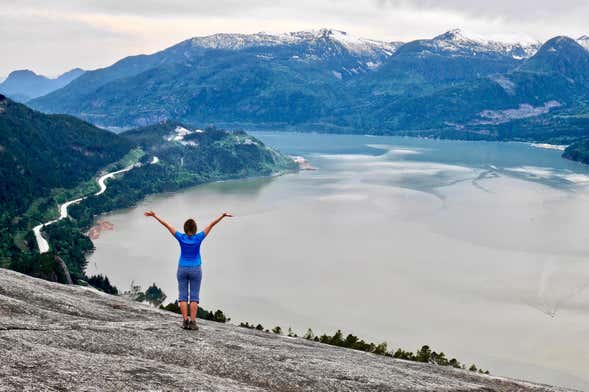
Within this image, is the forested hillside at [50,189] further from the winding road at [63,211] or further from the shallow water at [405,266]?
the shallow water at [405,266]

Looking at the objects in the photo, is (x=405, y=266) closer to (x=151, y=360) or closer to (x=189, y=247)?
(x=189, y=247)

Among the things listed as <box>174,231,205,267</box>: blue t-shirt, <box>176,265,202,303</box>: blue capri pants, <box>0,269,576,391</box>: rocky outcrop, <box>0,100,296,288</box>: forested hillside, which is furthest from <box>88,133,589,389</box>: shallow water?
<box>174,231,205,267</box>: blue t-shirt

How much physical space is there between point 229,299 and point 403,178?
12459 cm

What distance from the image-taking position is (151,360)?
16594 mm

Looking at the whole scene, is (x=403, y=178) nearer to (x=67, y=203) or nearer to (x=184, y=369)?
(x=67, y=203)

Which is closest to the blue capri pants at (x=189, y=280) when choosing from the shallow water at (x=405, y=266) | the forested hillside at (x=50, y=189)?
the shallow water at (x=405, y=266)

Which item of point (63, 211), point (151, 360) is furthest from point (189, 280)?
point (63, 211)

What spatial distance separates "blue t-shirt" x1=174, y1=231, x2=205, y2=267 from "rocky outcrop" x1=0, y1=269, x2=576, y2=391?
2.47 m

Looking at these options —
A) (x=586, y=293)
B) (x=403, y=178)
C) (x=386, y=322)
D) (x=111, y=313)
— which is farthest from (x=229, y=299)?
(x=403, y=178)

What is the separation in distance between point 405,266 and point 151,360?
76992mm

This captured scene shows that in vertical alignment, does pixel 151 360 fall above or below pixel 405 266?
above

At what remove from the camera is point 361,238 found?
362 feet

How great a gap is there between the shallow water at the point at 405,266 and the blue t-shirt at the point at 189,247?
46.7 meters

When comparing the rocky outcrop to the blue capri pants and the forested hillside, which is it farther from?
the forested hillside
